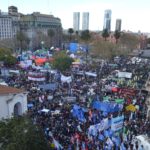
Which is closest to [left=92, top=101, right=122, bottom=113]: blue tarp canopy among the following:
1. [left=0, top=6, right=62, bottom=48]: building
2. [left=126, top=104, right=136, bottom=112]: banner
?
[left=126, top=104, right=136, bottom=112]: banner

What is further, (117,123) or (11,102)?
(117,123)

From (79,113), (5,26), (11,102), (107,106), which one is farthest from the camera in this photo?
(5,26)

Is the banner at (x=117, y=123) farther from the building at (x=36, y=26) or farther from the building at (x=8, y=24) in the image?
the building at (x=8, y=24)

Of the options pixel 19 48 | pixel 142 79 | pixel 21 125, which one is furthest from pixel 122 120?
pixel 19 48

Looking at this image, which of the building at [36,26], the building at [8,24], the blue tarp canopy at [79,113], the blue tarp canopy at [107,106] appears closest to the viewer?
the blue tarp canopy at [79,113]

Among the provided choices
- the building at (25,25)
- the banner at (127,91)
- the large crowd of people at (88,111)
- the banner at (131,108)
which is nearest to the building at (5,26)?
the building at (25,25)

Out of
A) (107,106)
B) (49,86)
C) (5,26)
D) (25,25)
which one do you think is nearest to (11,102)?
(107,106)

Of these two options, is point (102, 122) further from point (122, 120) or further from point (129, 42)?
point (129, 42)

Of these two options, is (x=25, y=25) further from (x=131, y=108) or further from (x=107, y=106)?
(x=131, y=108)
